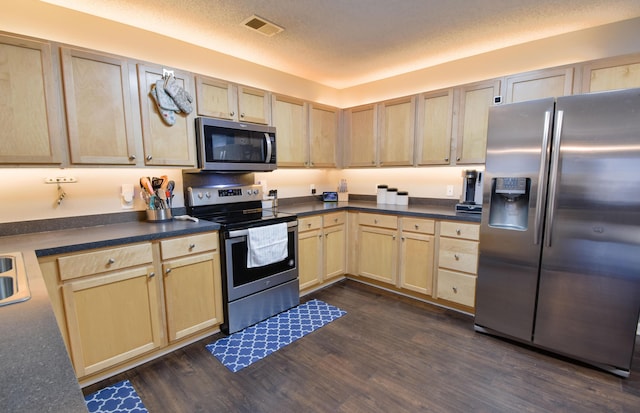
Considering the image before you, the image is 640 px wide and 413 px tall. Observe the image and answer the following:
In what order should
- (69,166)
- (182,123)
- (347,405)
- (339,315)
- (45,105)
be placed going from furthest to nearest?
(339,315) → (182,123) → (69,166) → (45,105) → (347,405)

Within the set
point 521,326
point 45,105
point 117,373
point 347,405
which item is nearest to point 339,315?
point 347,405

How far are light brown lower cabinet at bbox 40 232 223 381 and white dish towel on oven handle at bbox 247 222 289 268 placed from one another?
0.28 meters

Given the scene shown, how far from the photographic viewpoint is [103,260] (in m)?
1.81

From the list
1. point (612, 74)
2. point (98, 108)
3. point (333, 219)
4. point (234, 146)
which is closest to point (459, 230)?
point (333, 219)

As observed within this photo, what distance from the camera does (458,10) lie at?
220 cm

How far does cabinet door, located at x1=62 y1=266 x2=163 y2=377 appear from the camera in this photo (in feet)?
5.79

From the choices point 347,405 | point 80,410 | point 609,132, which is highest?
point 609,132

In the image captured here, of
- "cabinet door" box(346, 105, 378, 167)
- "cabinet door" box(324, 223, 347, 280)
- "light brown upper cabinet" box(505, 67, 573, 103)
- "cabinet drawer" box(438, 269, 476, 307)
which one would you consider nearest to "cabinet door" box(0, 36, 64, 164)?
"cabinet door" box(324, 223, 347, 280)

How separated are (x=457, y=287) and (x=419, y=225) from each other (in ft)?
2.15

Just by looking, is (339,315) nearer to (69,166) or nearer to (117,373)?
(117,373)

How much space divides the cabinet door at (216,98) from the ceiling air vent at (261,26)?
52 centimetres

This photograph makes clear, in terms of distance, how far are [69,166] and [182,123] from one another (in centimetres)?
82

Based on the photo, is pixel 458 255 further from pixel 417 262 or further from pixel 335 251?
pixel 335 251

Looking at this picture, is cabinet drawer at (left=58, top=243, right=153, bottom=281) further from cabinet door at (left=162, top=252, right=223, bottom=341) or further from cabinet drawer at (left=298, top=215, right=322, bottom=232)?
cabinet drawer at (left=298, top=215, right=322, bottom=232)
